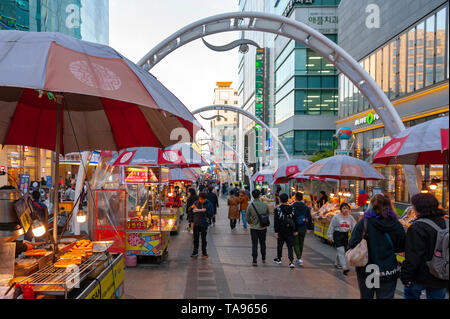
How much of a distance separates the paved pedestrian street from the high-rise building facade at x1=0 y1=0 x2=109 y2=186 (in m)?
12.8

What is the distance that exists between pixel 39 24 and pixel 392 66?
2768cm

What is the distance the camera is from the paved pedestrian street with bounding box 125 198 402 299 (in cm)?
677

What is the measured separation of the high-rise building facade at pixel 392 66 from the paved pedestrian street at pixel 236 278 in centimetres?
601

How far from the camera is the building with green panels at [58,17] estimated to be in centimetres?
2462

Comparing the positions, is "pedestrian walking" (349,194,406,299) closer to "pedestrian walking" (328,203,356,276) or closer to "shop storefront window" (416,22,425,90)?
"pedestrian walking" (328,203,356,276)

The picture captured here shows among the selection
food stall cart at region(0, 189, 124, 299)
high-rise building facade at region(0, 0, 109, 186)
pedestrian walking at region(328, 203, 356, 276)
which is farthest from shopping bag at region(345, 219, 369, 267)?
high-rise building facade at region(0, 0, 109, 186)

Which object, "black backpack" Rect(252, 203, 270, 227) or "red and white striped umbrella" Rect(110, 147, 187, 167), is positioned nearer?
"black backpack" Rect(252, 203, 270, 227)

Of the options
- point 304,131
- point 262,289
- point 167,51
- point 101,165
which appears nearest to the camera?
point 262,289

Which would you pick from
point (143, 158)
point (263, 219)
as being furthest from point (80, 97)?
point (263, 219)

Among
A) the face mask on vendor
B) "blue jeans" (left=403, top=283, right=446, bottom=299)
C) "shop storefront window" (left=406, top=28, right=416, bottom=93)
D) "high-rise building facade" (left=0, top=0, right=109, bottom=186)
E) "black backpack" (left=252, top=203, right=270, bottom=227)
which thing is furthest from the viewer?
"high-rise building facade" (left=0, top=0, right=109, bottom=186)
